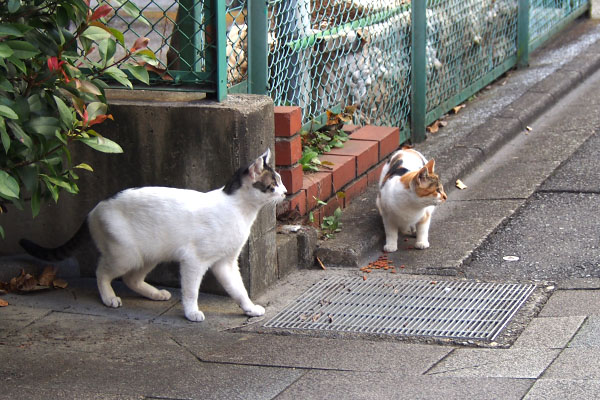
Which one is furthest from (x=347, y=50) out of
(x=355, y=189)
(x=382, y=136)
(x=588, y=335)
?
(x=588, y=335)

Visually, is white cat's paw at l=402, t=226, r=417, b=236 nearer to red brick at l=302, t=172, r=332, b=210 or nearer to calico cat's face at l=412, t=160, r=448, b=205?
calico cat's face at l=412, t=160, r=448, b=205

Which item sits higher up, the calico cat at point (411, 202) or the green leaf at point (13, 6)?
the green leaf at point (13, 6)

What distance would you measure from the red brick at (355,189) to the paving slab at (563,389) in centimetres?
248

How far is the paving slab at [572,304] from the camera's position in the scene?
153 inches

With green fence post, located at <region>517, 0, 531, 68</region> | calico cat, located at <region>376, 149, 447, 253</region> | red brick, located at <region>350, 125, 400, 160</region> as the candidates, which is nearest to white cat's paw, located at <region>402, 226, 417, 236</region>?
calico cat, located at <region>376, 149, 447, 253</region>

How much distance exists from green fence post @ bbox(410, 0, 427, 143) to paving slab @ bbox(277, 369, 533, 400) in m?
3.76

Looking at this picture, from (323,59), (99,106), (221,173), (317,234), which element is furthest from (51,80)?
(323,59)

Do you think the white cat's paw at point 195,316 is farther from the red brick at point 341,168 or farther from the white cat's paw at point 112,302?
the red brick at point 341,168

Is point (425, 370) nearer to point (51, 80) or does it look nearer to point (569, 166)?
point (51, 80)

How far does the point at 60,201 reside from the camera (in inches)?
174

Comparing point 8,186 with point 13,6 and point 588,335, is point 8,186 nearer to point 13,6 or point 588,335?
point 13,6

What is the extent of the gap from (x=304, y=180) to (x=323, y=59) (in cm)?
110

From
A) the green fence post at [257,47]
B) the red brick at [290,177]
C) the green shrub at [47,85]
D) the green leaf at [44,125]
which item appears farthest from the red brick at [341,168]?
the green leaf at [44,125]

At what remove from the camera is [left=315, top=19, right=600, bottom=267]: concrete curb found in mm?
4887
